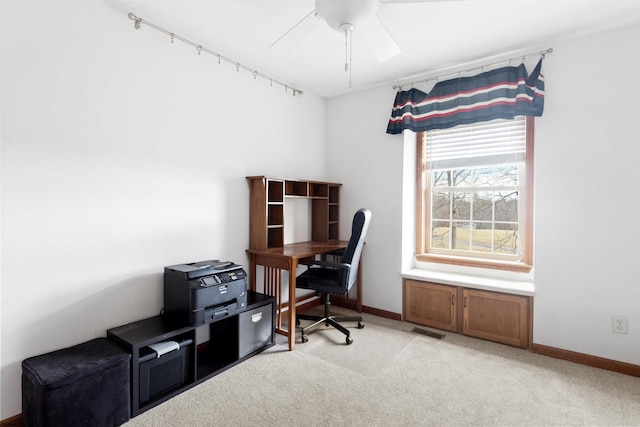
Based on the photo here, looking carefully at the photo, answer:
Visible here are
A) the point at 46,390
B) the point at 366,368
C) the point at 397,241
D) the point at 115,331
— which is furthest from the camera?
the point at 397,241

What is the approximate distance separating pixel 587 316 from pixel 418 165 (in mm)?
2039

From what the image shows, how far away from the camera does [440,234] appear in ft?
11.8

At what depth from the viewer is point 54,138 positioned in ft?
6.36

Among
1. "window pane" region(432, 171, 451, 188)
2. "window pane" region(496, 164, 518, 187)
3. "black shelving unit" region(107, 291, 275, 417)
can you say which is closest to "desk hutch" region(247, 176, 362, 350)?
"black shelving unit" region(107, 291, 275, 417)

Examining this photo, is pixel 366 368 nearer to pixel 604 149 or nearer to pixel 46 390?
pixel 46 390

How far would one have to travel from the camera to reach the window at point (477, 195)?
121 inches

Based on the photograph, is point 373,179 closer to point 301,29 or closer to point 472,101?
point 472,101

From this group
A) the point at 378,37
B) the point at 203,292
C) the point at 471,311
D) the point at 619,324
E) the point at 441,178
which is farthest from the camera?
the point at 441,178

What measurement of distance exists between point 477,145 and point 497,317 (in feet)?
5.58

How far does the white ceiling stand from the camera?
2.21 m

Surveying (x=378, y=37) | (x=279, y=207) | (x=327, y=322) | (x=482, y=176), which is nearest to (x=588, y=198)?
(x=482, y=176)

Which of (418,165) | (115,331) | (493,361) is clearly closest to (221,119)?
(115,331)

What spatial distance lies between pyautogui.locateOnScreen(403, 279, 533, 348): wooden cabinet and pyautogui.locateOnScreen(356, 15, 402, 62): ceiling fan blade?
2238 millimetres

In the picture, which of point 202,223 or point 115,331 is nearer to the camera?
point 115,331
